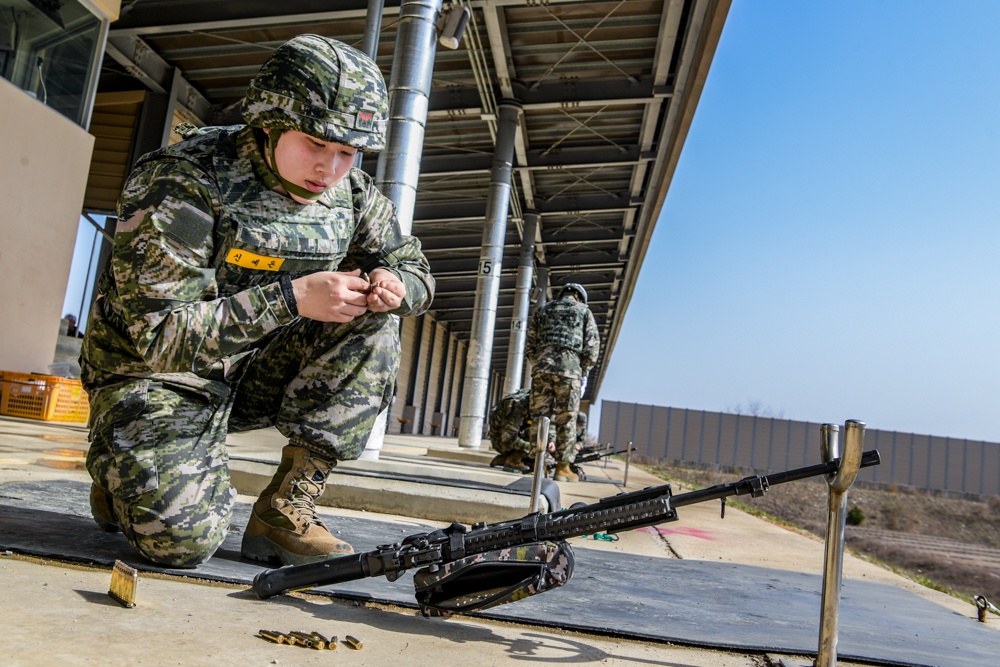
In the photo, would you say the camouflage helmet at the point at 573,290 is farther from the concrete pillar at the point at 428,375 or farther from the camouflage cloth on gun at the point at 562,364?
the concrete pillar at the point at 428,375

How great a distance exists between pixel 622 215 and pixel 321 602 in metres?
18.9

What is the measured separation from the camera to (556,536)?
1573mm

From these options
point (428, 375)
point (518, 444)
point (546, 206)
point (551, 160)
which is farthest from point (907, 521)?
point (428, 375)

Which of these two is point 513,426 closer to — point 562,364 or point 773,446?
point 562,364

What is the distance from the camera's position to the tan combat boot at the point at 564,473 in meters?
8.85

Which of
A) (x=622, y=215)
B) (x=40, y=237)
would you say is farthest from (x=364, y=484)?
(x=622, y=215)

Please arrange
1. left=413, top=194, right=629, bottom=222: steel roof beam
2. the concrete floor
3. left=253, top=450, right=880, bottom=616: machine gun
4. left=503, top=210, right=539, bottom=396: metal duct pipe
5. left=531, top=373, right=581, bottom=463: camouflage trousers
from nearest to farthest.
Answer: the concrete floor < left=253, top=450, right=880, bottom=616: machine gun < left=531, top=373, right=581, bottom=463: camouflage trousers < left=503, top=210, right=539, bottom=396: metal duct pipe < left=413, top=194, right=629, bottom=222: steel roof beam

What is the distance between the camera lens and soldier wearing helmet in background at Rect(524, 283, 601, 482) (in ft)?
27.6

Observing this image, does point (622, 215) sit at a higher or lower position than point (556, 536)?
higher

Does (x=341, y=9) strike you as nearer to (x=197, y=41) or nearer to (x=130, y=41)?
(x=197, y=41)

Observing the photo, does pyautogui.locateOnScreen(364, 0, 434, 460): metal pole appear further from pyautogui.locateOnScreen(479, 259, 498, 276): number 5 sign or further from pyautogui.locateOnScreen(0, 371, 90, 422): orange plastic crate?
pyautogui.locateOnScreen(479, 259, 498, 276): number 5 sign

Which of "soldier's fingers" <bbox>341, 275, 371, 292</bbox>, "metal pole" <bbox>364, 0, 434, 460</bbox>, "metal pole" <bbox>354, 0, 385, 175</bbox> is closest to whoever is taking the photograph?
"soldier's fingers" <bbox>341, 275, 371, 292</bbox>

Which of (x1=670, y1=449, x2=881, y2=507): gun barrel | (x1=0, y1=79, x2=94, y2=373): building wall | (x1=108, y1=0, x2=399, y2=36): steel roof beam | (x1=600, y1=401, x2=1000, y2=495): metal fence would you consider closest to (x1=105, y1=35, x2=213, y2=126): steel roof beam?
(x1=108, y1=0, x2=399, y2=36): steel roof beam

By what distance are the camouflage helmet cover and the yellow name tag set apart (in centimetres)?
36
